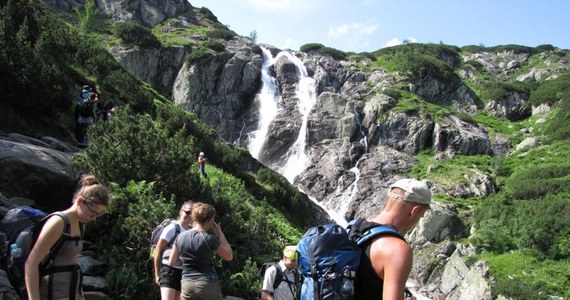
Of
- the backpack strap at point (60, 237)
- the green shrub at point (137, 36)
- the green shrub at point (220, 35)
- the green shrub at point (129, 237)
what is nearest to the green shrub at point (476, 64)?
the green shrub at point (220, 35)

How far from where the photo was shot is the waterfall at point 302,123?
4743 cm

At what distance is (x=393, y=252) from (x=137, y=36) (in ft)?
197

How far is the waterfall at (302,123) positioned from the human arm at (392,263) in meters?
42.6

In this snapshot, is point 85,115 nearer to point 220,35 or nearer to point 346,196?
point 346,196

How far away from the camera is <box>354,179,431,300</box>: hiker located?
2.62m

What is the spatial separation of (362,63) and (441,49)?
22898 mm

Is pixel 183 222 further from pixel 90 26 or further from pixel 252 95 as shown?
pixel 90 26

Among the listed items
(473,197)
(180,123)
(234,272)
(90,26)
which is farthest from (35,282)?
(90,26)

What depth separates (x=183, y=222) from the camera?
20.5ft

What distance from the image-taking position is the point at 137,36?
5731 cm

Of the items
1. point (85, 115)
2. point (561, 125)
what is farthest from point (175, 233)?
point (561, 125)

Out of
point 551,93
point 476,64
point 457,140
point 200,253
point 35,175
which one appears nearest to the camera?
point 200,253

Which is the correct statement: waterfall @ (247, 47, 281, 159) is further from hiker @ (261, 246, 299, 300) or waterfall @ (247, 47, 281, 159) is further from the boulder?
hiker @ (261, 246, 299, 300)

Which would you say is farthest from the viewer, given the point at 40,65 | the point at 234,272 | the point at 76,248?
the point at 40,65
